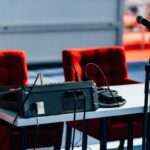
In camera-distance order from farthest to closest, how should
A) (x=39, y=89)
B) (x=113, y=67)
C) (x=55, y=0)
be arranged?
(x=55, y=0), (x=113, y=67), (x=39, y=89)

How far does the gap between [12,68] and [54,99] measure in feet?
3.89

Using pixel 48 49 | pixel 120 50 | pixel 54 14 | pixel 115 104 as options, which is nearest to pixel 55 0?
pixel 54 14

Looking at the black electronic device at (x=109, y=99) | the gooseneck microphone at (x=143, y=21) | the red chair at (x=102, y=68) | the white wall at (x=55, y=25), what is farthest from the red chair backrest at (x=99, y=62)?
the white wall at (x=55, y=25)

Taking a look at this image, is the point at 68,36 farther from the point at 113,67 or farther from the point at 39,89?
the point at 39,89

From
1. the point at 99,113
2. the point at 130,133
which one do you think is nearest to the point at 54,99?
the point at 99,113

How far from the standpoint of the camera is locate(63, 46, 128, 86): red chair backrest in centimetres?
367

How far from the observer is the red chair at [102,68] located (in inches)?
132

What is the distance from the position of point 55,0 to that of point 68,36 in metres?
0.64

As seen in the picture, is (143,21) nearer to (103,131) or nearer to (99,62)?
(103,131)

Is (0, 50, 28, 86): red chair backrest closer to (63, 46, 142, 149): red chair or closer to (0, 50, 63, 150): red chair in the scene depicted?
(0, 50, 63, 150): red chair

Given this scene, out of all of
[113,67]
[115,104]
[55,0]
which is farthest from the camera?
[55,0]

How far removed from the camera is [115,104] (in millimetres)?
2727

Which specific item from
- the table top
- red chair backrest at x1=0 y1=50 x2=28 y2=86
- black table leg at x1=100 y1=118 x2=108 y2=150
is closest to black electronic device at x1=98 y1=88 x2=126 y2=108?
the table top

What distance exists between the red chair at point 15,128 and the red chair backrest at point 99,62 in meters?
0.32
